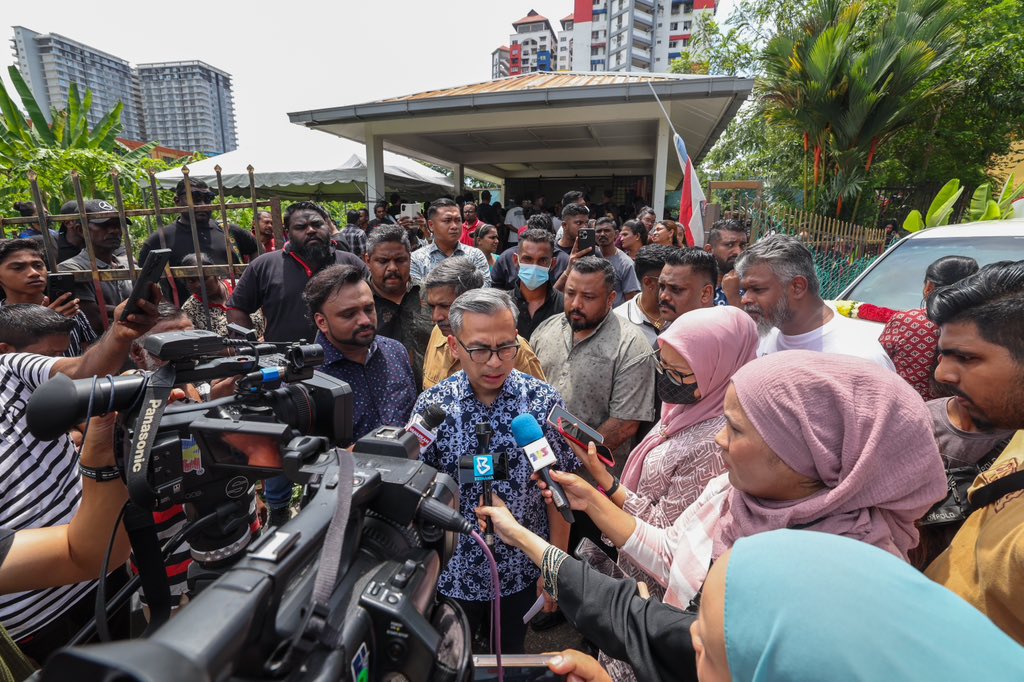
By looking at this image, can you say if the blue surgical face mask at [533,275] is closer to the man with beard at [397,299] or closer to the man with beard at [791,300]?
the man with beard at [397,299]

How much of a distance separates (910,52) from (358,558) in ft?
45.3

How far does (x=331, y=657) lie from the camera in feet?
2.21

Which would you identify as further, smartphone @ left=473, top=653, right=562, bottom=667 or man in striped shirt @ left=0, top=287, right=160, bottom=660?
man in striped shirt @ left=0, top=287, right=160, bottom=660

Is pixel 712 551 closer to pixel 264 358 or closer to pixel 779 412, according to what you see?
pixel 779 412

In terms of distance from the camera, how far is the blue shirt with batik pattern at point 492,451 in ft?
6.13

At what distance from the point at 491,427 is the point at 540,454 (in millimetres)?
311

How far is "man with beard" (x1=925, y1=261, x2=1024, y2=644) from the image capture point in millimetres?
1079

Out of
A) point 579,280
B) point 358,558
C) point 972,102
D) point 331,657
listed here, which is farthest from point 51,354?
point 972,102

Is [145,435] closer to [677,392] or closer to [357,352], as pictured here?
[357,352]

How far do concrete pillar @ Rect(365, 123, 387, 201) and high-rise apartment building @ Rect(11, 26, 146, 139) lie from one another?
146ft

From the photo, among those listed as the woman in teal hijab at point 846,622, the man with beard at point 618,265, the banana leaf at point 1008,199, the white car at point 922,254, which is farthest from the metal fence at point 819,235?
the woman in teal hijab at point 846,622

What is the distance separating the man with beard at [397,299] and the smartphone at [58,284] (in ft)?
7.10

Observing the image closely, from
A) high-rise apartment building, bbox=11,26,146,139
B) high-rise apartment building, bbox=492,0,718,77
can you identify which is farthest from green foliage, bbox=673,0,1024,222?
high-rise apartment building, bbox=492,0,718,77

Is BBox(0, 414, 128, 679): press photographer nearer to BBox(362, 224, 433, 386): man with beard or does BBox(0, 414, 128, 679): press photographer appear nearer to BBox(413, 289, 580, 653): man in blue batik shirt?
BBox(413, 289, 580, 653): man in blue batik shirt
